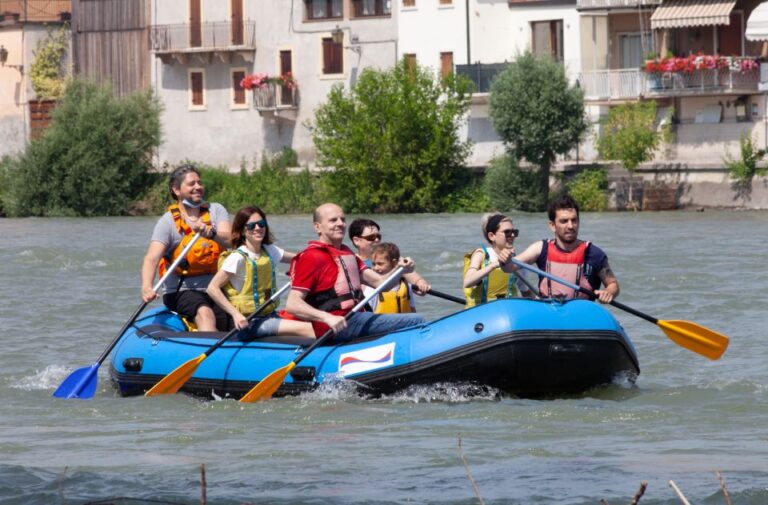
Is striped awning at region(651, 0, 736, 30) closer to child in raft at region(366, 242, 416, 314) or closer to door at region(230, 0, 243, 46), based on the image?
door at region(230, 0, 243, 46)

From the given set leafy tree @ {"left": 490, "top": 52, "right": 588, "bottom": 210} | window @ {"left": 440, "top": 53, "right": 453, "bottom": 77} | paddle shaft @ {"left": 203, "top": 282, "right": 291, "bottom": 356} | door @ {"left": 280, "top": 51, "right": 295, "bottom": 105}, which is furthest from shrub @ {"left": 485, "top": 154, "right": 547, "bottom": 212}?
paddle shaft @ {"left": 203, "top": 282, "right": 291, "bottom": 356}

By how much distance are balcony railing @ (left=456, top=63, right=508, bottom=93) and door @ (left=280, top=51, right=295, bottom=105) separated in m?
6.61

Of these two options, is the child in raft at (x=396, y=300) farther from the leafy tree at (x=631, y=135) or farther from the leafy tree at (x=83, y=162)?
the leafy tree at (x=83, y=162)

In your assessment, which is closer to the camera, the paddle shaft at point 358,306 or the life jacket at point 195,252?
the paddle shaft at point 358,306

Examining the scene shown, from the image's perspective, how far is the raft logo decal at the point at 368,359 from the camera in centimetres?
1120

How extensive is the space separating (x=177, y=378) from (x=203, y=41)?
137ft

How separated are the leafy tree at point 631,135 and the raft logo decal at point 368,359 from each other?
29.3 metres

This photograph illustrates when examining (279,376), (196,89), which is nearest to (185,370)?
(279,376)

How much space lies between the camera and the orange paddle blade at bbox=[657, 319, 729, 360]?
1179 cm

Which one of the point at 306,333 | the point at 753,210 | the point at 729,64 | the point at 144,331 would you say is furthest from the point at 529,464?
the point at 729,64

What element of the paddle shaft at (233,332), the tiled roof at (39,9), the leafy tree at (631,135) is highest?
the tiled roof at (39,9)

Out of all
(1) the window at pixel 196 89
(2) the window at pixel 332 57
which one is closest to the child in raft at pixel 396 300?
(2) the window at pixel 332 57

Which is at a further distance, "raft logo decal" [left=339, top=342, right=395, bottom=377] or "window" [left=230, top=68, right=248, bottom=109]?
"window" [left=230, top=68, right=248, bottom=109]

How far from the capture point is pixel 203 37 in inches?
2068
